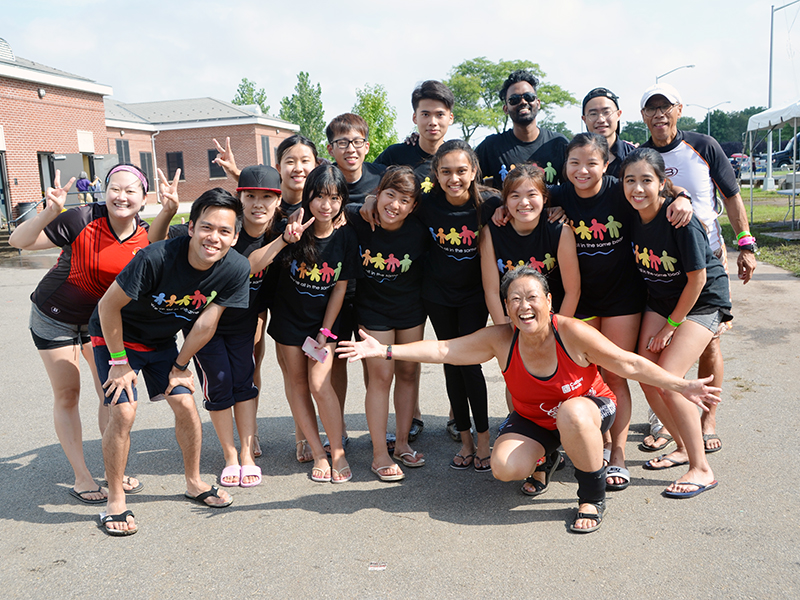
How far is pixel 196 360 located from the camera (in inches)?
160

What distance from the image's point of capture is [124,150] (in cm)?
3506

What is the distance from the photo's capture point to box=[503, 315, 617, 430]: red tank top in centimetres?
350

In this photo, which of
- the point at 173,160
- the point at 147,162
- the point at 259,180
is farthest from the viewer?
the point at 173,160

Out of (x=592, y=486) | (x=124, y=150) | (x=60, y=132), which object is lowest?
(x=592, y=486)

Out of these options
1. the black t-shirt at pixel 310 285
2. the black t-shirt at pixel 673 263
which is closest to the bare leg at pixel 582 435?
the black t-shirt at pixel 673 263

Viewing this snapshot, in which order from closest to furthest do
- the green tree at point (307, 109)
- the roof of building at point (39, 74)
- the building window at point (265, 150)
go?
the roof of building at point (39, 74) → the building window at point (265, 150) → the green tree at point (307, 109)

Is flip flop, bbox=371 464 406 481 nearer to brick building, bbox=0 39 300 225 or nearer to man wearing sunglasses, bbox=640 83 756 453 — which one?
man wearing sunglasses, bbox=640 83 756 453

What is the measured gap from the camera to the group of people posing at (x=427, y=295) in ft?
11.6

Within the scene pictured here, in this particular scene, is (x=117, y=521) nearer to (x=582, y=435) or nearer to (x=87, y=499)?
(x=87, y=499)

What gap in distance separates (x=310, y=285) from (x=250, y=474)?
1325mm

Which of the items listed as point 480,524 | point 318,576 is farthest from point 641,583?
point 318,576

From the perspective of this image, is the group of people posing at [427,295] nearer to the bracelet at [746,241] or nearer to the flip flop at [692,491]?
the flip flop at [692,491]

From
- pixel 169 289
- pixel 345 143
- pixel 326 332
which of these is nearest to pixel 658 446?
pixel 326 332

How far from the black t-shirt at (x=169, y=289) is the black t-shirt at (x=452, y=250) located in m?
1.23
